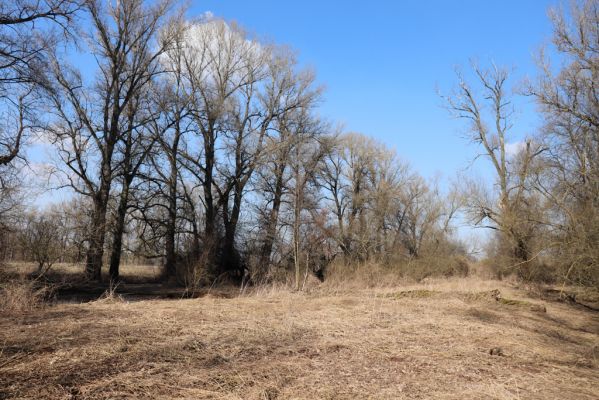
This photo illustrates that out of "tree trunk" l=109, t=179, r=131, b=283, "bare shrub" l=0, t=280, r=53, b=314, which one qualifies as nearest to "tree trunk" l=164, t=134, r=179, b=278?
"tree trunk" l=109, t=179, r=131, b=283

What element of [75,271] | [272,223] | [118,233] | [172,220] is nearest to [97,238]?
[75,271]

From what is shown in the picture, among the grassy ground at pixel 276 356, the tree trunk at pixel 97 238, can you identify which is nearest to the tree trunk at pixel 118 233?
the tree trunk at pixel 97 238

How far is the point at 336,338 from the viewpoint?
805cm

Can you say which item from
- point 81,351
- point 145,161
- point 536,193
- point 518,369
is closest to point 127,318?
point 81,351

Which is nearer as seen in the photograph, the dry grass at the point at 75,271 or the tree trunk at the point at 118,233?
the dry grass at the point at 75,271

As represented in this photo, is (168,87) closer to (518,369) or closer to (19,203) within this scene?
(19,203)

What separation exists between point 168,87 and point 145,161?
16.0ft

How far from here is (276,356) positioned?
21.6 ft

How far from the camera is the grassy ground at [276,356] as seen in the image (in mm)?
4969

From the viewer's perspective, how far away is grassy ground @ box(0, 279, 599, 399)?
497 cm

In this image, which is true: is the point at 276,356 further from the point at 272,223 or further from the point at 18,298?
the point at 272,223

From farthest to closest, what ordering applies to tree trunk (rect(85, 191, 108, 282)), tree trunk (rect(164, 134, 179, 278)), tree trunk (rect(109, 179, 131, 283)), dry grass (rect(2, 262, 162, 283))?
tree trunk (rect(164, 134, 179, 278)) < tree trunk (rect(109, 179, 131, 283)) < tree trunk (rect(85, 191, 108, 282)) < dry grass (rect(2, 262, 162, 283))

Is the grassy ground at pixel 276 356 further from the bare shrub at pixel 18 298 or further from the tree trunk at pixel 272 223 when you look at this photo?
the tree trunk at pixel 272 223

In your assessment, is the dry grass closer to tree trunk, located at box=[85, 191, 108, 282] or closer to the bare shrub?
tree trunk, located at box=[85, 191, 108, 282]
